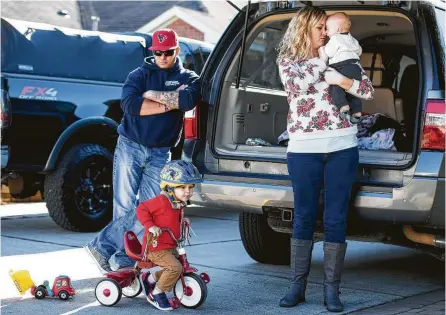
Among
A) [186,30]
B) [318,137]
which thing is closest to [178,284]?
[318,137]

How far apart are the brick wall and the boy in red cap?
19169 mm

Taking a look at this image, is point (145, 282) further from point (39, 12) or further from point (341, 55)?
point (39, 12)

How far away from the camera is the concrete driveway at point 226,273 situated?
5602mm

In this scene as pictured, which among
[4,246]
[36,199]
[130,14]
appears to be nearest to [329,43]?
[4,246]

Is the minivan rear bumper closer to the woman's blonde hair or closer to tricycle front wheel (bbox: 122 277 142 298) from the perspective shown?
tricycle front wheel (bbox: 122 277 142 298)

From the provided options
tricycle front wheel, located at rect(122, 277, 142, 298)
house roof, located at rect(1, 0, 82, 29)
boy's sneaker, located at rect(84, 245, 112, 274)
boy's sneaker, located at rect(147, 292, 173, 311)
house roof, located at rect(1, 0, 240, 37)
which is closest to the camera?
boy's sneaker, located at rect(147, 292, 173, 311)

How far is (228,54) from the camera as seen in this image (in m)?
6.45

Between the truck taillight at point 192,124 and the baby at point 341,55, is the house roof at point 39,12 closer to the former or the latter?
the truck taillight at point 192,124

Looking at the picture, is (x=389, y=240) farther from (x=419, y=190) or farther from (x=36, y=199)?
(x=36, y=199)

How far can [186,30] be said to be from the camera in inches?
995

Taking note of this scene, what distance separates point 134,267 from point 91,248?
480 mm

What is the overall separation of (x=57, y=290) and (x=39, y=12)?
57.0 feet

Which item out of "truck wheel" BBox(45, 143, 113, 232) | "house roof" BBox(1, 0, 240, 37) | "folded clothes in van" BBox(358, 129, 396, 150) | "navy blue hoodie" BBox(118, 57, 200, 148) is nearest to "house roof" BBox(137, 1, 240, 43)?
"house roof" BBox(1, 0, 240, 37)

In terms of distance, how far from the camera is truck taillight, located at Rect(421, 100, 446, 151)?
5.41m
